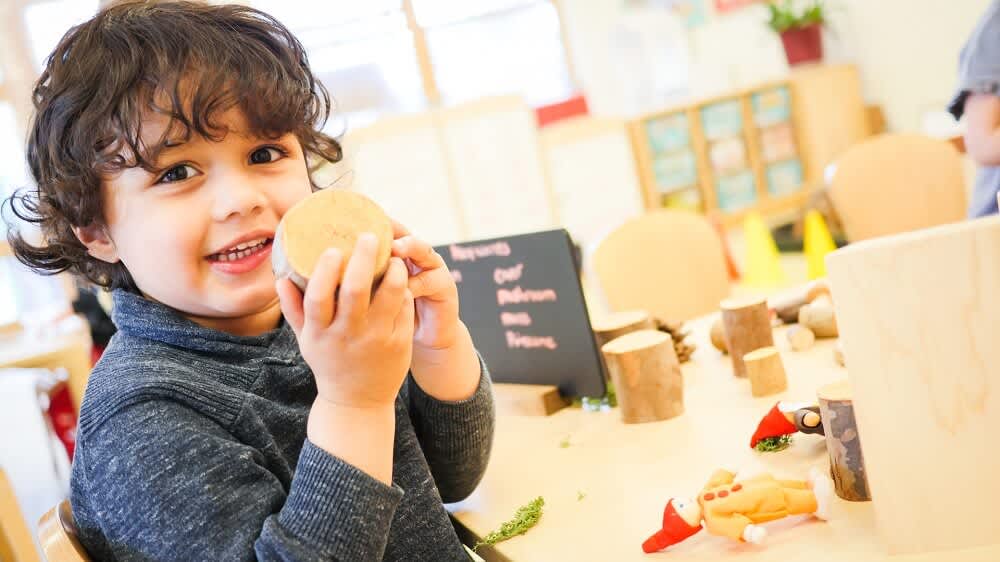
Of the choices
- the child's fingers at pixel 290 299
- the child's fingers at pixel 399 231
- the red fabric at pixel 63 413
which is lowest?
the red fabric at pixel 63 413

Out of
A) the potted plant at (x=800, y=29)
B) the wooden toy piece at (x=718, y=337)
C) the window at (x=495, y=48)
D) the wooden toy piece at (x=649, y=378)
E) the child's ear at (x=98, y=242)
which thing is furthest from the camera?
the window at (x=495, y=48)

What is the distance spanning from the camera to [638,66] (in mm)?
5930

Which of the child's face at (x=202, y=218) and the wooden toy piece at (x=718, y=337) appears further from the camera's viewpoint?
the wooden toy piece at (x=718, y=337)

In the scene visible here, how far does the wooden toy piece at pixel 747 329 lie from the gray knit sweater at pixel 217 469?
0.45 meters

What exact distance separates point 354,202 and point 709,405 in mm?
530

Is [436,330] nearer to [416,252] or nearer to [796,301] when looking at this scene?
[416,252]

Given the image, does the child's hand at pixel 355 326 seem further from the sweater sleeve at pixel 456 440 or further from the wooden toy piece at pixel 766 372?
the wooden toy piece at pixel 766 372

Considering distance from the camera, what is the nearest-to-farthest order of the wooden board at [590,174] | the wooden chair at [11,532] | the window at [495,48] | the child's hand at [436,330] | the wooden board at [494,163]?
1. the child's hand at [436,330]
2. the wooden chair at [11,532]
3. the wooden board at [494,163]
4. the wooden board at [590,174]
5. the window at [495,48]

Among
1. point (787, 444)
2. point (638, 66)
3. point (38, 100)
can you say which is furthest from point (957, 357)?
point (638, 66)

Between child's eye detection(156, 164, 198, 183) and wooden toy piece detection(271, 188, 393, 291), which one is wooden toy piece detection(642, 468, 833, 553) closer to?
wooden toy piece detection(271, 188, 393, 291)

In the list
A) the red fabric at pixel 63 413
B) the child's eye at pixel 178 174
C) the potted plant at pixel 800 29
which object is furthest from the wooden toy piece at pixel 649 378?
the potted plant at pixel 800 29

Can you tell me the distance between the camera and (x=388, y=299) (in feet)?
2.21

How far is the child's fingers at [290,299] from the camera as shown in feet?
2.16

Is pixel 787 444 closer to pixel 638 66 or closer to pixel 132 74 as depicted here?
pixel 132 74
